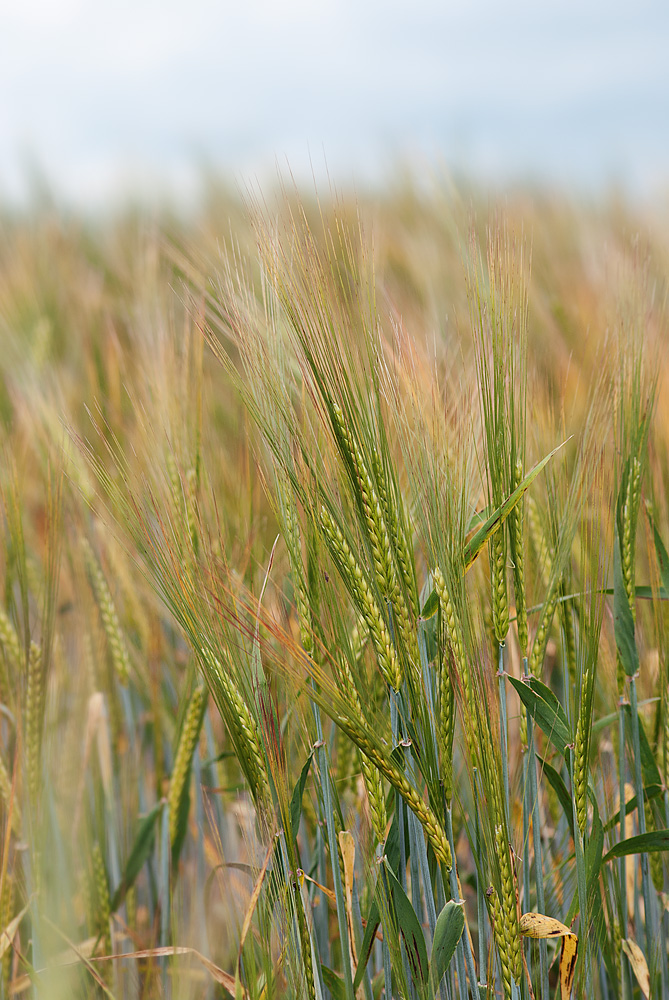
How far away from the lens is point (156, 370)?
910mm

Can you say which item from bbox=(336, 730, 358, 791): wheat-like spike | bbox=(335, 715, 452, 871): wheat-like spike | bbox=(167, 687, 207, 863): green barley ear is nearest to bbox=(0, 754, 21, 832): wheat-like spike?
bbox=(167, 687, 207, 863): green barley ear

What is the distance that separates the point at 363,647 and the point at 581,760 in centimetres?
19

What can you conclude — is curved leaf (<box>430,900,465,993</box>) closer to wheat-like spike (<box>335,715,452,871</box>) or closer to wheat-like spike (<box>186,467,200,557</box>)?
wheat-like spike (<box>335,715,452,871</box>)

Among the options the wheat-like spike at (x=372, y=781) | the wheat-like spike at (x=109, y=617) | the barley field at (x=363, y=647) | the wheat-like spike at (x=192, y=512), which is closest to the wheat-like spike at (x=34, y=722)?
the barley field at (x=363, y=647)

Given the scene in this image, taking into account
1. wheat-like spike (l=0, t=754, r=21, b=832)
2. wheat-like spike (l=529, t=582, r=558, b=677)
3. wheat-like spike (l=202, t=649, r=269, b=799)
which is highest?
wheat-like spike (l=529, t=582, r=558, b=677)

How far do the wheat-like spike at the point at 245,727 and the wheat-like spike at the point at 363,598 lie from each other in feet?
0.37

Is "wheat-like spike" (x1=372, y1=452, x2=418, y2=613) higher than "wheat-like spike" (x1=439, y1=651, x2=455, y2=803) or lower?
higher

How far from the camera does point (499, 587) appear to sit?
58cm

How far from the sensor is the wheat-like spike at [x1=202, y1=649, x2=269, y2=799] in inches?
23.1

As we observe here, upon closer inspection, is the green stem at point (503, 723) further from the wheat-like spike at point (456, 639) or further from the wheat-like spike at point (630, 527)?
the wheat-like spike at point (630, 527)

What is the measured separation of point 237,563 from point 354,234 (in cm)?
39

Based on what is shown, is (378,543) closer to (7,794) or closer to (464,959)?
(464,959)

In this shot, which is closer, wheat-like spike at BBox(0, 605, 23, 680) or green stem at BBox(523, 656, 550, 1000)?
green stem at BBox(523, 656, 550, 1000)

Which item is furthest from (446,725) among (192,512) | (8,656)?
(8,656)
